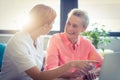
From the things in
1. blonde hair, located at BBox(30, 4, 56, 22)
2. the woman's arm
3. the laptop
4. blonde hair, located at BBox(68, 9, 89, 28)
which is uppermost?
blonde hair, located at BBox(30, 4, 56, 22)

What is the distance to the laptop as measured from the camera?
1.19 m

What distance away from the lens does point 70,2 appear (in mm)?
3820

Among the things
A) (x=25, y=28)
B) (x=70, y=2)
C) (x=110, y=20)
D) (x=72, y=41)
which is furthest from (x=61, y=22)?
(x=25, y=28)

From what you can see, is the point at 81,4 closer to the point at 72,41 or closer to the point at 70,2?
the point at 70,2

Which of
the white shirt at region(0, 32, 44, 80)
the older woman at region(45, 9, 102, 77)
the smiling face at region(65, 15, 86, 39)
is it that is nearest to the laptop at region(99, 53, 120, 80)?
the white shirt at region(0, 32, 44, 80)

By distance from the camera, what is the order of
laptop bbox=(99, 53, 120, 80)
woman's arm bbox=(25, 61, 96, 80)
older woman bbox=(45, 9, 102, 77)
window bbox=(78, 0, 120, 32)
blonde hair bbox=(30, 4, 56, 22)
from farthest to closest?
window bbox=(78, 0, 120, 32)
older woman bbox=(45, 9, 102, 77)
blonde hair bbox=(30, 4, 56, 22)
woman's arm bbox=(25, 61, 96, 80)
laptop bbox=(99, 53, 120, 80)

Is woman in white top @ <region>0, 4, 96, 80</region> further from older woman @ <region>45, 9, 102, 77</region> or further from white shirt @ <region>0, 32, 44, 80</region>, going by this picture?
older woman @ <region>45, 9, 102, 77</region>

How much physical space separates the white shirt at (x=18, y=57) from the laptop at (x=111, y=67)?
1.78 ft

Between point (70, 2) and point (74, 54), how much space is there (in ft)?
6.01

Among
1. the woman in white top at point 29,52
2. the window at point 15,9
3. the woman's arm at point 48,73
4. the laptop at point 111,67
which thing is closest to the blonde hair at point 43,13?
the woman in white top at point 29,52

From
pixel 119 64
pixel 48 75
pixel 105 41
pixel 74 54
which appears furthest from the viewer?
pixel 105 41

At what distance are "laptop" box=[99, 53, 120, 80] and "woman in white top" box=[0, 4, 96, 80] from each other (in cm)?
32

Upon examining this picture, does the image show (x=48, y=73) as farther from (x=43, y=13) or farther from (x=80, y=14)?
(x=80, y=14)

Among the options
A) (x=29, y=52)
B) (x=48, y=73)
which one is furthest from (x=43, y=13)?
(x=48, y=73)
